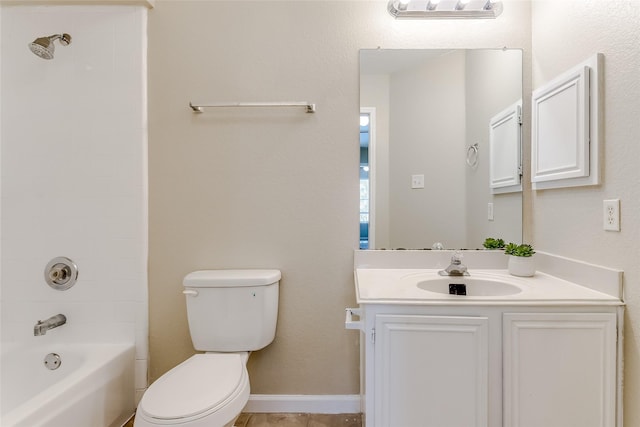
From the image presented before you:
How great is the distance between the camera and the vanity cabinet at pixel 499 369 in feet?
3.74

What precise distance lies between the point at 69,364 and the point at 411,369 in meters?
1.61

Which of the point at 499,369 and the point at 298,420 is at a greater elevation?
the point at 499,369

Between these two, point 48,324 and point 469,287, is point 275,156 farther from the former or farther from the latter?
point 48,324

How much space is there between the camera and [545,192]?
1587 mm

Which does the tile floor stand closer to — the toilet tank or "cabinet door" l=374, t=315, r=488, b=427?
the toilet tank

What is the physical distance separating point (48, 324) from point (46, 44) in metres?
1.33

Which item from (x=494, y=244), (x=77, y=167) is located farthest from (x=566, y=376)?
(x=77, y=167)

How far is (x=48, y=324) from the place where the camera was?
1.58 m

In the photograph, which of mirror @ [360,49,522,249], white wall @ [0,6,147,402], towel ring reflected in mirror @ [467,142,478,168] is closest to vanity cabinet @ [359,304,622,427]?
mirror @ [360,49,522,249]

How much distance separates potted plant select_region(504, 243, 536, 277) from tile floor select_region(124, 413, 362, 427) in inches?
42.4

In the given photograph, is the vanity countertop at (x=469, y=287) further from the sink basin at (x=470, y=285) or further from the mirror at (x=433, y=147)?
the mirror at (x=433, y=147)

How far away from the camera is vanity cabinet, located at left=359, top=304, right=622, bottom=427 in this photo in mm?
1141

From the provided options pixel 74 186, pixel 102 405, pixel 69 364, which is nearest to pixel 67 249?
pixel 74 186

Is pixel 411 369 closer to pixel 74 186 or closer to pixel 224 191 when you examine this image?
pixel 224 191
